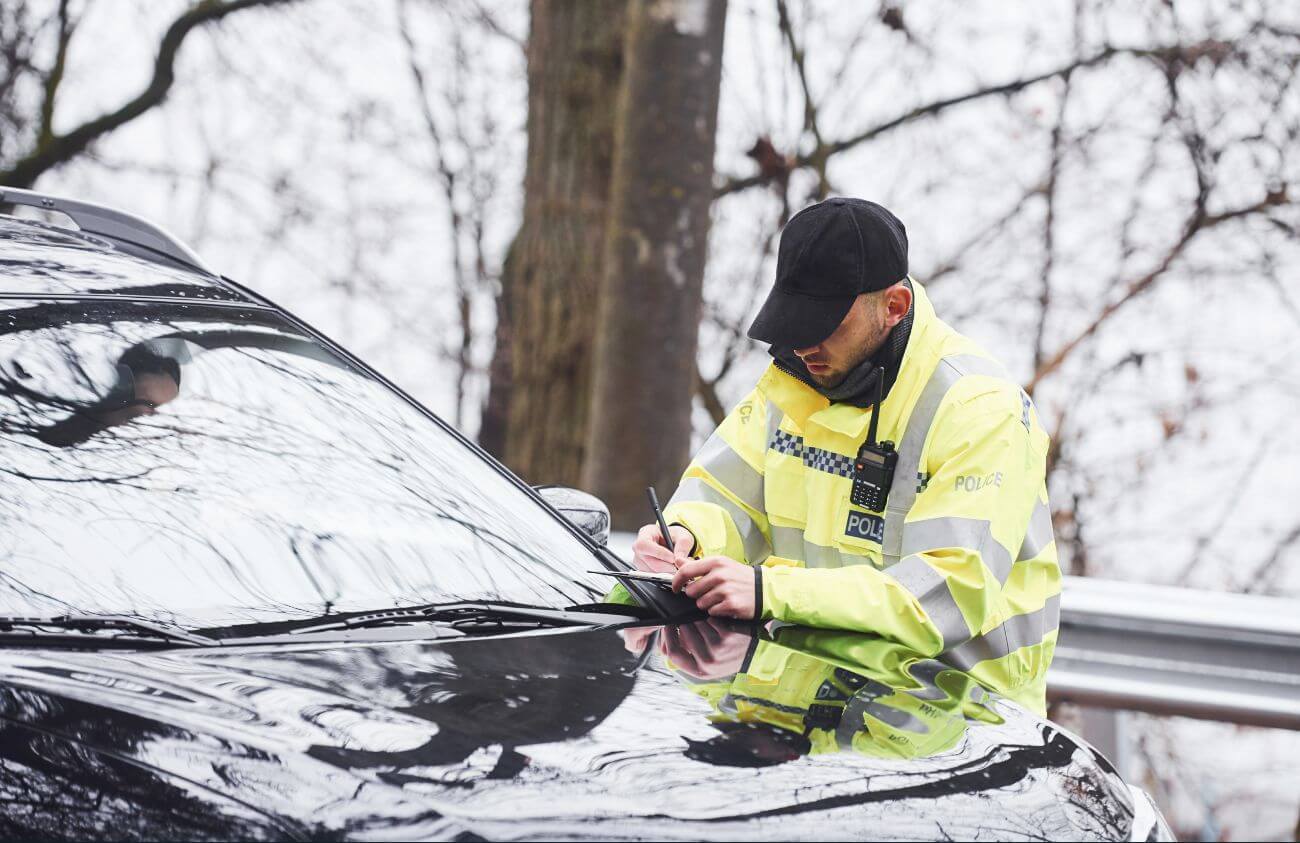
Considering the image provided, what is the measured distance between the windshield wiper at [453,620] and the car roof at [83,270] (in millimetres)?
817

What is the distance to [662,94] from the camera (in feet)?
19.5

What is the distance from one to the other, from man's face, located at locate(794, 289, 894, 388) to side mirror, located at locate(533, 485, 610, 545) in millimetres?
526

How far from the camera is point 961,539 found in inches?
108

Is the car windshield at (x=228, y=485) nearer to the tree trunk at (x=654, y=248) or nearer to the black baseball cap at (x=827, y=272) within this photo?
the black baseball cap at (x=827, y=272)

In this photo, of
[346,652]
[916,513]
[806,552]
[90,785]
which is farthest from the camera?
[806,552]

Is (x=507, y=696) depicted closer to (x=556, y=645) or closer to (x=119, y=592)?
(x=556, y=645)

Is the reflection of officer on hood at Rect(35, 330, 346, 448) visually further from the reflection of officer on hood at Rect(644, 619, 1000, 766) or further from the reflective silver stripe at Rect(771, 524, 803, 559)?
the reflective silver stripe at Rect(771, 524, 803, 559)

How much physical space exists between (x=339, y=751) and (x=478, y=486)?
1.12 meters

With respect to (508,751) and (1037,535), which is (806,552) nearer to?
(1037,535)

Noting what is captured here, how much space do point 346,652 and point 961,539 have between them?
117 centimetres

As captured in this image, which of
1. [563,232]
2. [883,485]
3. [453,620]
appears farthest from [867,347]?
[563,232]

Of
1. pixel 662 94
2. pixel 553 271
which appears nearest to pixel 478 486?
pixel 662 94

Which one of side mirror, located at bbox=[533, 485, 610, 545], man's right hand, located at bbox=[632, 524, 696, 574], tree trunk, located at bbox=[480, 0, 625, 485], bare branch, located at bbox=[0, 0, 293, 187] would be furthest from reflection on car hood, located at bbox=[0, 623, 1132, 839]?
bare branch, located at bbox=[0, 0, 293, 187]

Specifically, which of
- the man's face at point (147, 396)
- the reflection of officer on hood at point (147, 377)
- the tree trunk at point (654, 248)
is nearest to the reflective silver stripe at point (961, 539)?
the reflection of officer on hood at point (147, 377)
